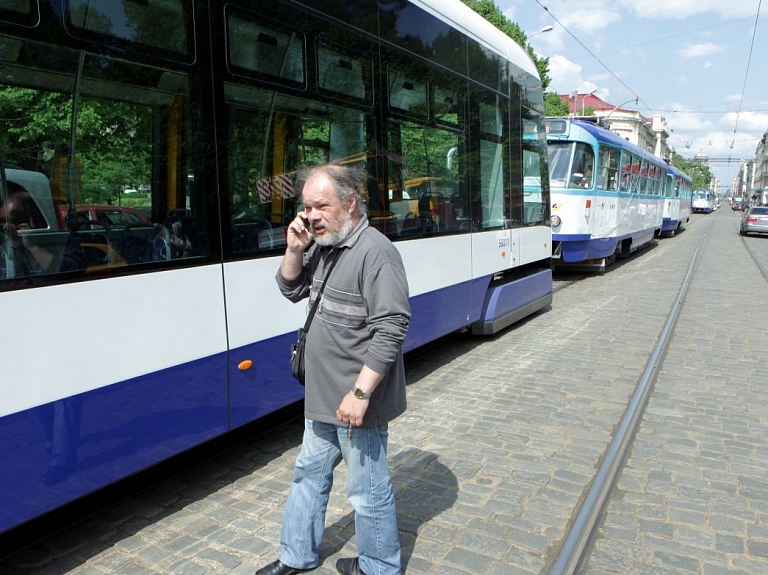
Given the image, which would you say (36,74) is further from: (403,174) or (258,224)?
(403,174)

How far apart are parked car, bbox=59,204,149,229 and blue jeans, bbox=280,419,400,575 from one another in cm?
123

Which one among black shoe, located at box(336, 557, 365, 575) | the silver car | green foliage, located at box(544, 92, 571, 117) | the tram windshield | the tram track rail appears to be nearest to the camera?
black shoe, located at box(336, 557, 365, 575)

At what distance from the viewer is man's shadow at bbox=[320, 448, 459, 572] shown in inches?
124

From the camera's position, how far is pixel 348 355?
7.91 ft

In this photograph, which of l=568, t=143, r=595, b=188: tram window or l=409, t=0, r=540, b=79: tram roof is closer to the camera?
l=409, t=0, r=540, b=79: tram roof

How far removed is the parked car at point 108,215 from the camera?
2.72 m

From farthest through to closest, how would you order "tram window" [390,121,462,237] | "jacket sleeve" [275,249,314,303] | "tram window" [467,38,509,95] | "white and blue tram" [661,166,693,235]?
"white and blue tram" [661,166,693,235]
"tram window" [467,38,509,95]
"tram window" [390,121,462,237]
"jacket sleeve" [275,249,314,303]

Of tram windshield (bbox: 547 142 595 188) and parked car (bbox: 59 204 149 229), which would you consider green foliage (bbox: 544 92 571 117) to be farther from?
parked car (bbox: 59 204 149 229)

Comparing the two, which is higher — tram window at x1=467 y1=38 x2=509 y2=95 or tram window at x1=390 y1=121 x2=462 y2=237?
tram window at x1=467 y1=38 x2=509 y2=95

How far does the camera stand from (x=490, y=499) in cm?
360

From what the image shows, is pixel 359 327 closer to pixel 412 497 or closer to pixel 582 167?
pixel 412 497

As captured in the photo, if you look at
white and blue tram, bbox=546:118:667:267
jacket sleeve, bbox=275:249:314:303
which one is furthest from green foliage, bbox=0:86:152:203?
white and blue tram, bbox=546:118:667:267

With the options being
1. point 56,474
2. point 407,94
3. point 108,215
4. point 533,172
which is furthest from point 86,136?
point 533,172

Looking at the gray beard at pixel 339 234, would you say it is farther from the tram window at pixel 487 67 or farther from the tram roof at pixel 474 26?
the tram window at pixel 487 67
